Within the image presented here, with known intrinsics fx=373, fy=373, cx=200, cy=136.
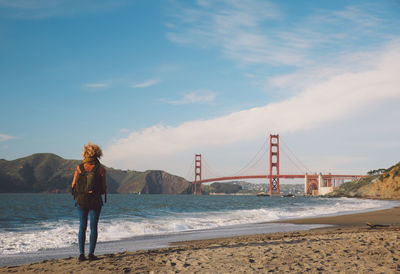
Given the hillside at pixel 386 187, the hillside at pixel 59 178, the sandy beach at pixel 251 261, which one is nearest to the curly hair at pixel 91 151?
the sandy beach at pixel 251 261

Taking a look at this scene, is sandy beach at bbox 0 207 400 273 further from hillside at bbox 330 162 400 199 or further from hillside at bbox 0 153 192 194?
hillside at bbox 0 153 192 194

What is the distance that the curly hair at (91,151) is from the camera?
4.98 metres

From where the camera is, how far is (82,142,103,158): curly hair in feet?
16.4

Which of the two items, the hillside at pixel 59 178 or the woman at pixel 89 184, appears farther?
the hillside at pixel 59 178

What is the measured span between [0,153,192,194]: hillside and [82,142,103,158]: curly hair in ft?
→ 412

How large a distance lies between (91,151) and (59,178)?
134 meters

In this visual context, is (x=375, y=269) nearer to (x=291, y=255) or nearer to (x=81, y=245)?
(x=291, y=255)

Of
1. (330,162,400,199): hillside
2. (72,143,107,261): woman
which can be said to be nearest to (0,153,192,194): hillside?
(330,162,400,199): hillside

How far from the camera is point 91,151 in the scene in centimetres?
499

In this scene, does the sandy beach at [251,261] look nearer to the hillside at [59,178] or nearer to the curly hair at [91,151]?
the curly hair at [91,151]

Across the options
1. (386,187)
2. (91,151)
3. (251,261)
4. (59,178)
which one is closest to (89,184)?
(91,151)

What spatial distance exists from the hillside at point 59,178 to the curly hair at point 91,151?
12568 centimetres

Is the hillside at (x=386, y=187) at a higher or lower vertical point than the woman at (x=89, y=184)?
lower

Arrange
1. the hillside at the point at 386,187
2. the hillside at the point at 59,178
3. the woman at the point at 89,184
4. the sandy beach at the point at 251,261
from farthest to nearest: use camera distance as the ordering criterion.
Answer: the hillside at the point at 59,178 < the hillside at the point at 386,187 < the woman at the point at 89,184 < the sandy beach at the point at 251,261
